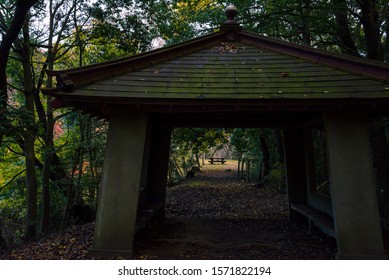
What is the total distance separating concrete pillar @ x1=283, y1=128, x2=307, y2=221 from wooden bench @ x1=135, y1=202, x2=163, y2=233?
348cm

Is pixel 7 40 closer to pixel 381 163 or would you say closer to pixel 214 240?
pixel 214 240

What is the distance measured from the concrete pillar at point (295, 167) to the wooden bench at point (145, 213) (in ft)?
11.4

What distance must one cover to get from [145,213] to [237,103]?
325cm

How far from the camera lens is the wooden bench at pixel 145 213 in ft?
18.0

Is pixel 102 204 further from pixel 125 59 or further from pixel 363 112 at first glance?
pixel 363 112

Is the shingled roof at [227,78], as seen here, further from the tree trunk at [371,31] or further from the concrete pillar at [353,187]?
the tree trunk at [371,31]

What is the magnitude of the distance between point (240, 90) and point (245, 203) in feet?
25.9

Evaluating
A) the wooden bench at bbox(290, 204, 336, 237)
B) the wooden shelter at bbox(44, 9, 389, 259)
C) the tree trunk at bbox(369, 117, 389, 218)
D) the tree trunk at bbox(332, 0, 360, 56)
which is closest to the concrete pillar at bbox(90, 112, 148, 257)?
the wooden shelter at bbox(44, 9, 389, 259)

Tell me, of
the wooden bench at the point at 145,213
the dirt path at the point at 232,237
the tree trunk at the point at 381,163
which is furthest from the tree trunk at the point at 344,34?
the wooden bench at the point at 145,213

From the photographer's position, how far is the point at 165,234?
6879 mm

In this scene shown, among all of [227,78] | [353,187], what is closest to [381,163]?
[353,187]

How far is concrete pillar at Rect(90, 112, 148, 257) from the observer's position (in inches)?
190

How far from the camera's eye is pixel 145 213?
6.45 m

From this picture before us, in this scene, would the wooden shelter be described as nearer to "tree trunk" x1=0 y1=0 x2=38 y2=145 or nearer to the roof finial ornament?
the roof finial ornament
